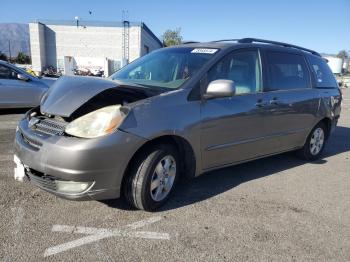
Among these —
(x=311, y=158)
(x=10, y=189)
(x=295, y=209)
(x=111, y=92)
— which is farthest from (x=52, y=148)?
(x=311, y=158)

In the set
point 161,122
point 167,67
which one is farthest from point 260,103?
point 161,122

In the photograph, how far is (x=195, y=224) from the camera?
11.8 feet

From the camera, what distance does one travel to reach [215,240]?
3324 millimetres

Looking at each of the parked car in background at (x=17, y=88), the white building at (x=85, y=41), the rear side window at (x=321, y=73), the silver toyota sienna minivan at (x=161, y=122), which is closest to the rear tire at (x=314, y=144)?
the silver toyota sienna minivan at (x=161, y=122)

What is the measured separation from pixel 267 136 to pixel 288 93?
79cm

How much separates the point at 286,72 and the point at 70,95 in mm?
3184

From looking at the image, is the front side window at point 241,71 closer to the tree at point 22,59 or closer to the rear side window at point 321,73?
the rear side window at point 321,73

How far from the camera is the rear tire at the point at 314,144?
6.13 m

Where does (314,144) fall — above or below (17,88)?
below

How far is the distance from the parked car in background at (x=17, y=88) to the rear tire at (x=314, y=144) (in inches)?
253

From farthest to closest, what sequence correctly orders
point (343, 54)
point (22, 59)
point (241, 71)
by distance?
point (343, 54)
point (22, 59)
point (241, 71)

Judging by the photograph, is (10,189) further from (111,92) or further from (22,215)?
(111,92)

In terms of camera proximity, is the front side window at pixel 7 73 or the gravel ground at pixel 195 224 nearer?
the gravel ground at pixel 195 224

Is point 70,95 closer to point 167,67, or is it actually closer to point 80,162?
point 80,162
